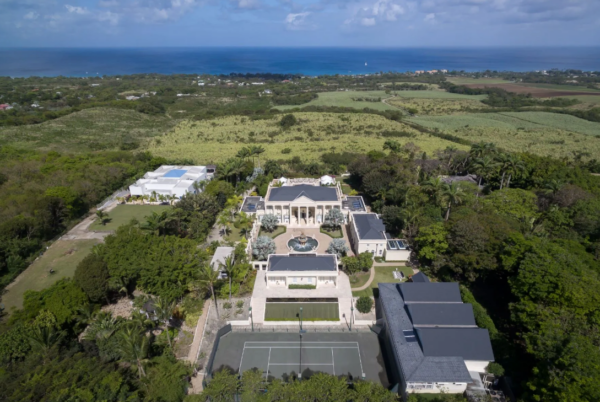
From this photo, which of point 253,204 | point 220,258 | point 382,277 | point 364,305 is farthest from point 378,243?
point 253,204

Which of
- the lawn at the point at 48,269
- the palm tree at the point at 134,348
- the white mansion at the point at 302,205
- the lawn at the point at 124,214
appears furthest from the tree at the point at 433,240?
the lawn at the point at 48,269

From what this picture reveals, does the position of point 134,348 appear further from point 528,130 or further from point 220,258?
point 528,130

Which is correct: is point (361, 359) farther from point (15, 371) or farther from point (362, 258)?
point (15, 371)

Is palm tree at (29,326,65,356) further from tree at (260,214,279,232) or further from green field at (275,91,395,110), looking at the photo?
green field at (275,91,395,110)

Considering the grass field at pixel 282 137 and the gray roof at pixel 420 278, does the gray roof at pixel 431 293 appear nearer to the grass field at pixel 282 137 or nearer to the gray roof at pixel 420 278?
the gray roof at pixel 420 278

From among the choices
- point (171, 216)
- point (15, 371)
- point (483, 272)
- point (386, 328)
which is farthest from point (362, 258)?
point (15, 371)

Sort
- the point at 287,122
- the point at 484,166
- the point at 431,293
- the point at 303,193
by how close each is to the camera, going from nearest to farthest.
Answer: the point at 431,293 → the point at 303,193 → the point at 484,166 → the point at 287,122

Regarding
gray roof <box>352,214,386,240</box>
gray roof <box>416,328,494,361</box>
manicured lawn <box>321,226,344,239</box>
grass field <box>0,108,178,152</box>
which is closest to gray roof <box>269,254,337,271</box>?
gray roof <box>352,214,386,240</box>
